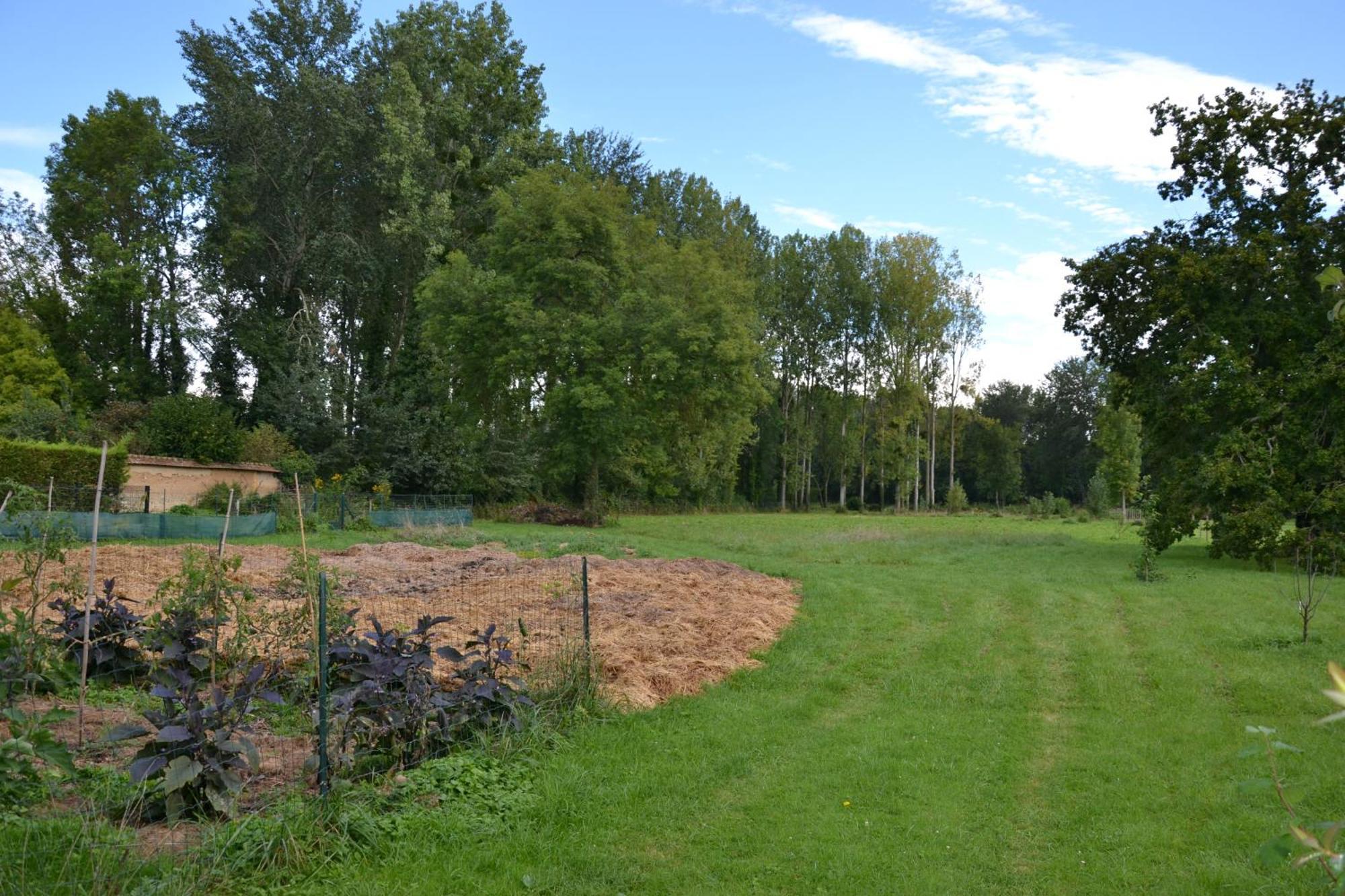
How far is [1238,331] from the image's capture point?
63.5 feet

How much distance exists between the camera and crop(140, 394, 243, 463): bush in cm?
2603

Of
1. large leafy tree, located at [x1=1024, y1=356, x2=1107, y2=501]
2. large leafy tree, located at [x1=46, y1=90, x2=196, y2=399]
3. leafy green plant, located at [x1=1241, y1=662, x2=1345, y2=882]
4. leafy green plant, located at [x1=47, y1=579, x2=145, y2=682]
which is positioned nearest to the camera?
leafy green plant, located at [x1=1241, y1=662, x2=1345, y2=882]

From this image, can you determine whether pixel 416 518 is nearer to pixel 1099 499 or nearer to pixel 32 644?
pixel 32 644

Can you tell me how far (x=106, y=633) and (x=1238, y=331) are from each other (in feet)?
69.8

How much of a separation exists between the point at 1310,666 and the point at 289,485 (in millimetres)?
26523

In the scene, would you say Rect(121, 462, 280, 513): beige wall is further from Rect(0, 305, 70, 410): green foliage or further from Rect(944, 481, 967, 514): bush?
Rect(944, 481, 967, 514): bush

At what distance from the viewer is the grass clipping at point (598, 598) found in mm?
8188

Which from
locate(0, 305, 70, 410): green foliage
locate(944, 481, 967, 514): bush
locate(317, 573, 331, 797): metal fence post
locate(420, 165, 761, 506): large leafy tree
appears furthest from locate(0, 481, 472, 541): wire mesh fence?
locate(944, 481, 967, 514): bush

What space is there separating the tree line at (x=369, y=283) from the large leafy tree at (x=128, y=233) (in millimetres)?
92

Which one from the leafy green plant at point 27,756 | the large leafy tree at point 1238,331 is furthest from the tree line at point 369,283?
the leafy green plant at point 27,756

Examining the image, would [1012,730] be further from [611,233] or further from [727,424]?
[727,424]

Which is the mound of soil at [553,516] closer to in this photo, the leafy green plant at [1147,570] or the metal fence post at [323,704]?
the leafy green plant at [1147,570]

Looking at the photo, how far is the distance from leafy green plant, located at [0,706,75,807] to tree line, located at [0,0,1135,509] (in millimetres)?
24375

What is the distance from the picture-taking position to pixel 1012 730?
7008mm
